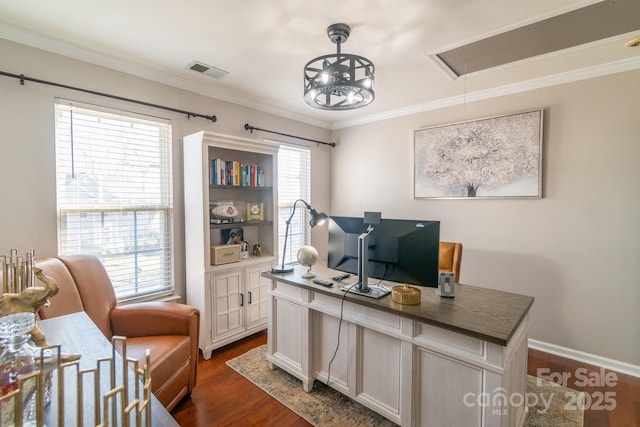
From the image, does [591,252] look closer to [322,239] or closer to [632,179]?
[632,179]

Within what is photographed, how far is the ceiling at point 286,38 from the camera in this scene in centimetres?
178

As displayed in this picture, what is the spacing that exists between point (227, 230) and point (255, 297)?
30.3 inches

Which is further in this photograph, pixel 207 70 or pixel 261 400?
pixel 207 70

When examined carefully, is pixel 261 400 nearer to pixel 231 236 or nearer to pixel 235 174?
pixel 231 236

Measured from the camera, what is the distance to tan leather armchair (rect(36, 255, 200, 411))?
190 cm

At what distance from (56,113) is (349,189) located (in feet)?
10.4

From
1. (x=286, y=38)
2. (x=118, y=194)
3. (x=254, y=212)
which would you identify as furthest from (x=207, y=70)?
(x=254, y=212)

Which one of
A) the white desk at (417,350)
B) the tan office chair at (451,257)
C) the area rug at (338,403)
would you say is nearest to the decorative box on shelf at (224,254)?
the white desk at (417,350)

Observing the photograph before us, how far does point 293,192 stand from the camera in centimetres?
401

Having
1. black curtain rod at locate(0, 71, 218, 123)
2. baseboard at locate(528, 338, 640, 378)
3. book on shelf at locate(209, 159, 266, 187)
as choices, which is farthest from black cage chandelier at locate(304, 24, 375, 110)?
baseboard at locate(528, 338, 640, 378)

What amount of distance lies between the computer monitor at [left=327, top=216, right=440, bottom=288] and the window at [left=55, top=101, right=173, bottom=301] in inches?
67.9

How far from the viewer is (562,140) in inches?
106

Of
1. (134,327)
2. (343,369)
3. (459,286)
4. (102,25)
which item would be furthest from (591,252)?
(102,25)

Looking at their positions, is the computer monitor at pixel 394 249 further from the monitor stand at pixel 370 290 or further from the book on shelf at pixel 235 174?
the book on shelf at pixel 235 174
